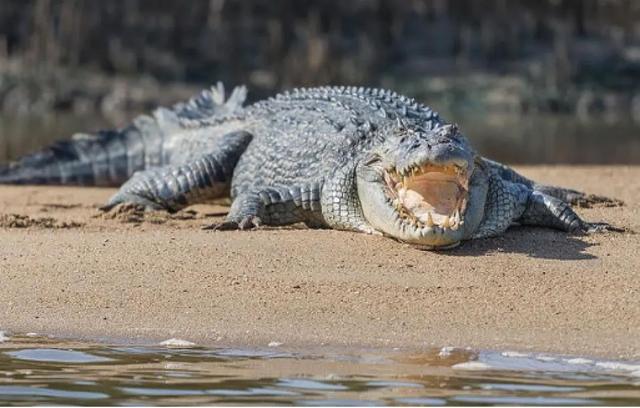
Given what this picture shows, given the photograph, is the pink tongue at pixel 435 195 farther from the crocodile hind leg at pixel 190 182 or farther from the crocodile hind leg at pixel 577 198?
the crocodile hind leg at pixel 190 182

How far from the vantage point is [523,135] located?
23266 mm

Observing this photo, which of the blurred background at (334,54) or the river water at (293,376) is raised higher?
the blurred background at (334,54)

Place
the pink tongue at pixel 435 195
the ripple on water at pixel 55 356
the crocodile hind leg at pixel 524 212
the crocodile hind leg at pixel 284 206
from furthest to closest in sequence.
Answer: the crocodile hind leg at pixel 284 206 < the crocodile hind leg at pixel 524 212 < the pink tongue at pixel 435 195 < the ripple on water at pixel 55 356

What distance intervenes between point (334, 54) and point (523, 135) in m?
10.6

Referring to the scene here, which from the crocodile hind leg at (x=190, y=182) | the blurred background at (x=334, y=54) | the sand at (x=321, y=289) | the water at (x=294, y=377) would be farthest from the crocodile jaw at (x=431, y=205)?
the blurred background at (x=334, y=54)

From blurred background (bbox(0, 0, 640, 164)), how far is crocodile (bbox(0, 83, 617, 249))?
54.6 ft

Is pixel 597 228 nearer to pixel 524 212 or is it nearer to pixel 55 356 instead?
pixel 524 212

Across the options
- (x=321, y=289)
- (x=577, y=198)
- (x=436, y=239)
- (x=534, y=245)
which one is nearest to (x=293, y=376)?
(x=321, y=289)

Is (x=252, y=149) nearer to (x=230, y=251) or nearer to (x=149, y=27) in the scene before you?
(x=230, y=251)

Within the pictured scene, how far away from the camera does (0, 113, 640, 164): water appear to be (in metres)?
18.1

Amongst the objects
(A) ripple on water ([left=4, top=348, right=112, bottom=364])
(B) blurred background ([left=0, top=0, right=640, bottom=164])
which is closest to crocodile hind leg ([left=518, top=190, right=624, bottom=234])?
(A) ripple on water ([left=4, top=348, right=112, bottom=364])

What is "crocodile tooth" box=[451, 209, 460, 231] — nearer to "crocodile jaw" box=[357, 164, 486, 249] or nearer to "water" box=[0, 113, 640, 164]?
"crocodile jaw" box=[357, 164, 486, 249]

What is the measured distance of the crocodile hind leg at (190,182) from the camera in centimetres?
1048

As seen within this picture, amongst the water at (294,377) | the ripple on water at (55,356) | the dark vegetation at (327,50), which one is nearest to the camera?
the water at (294,377)
